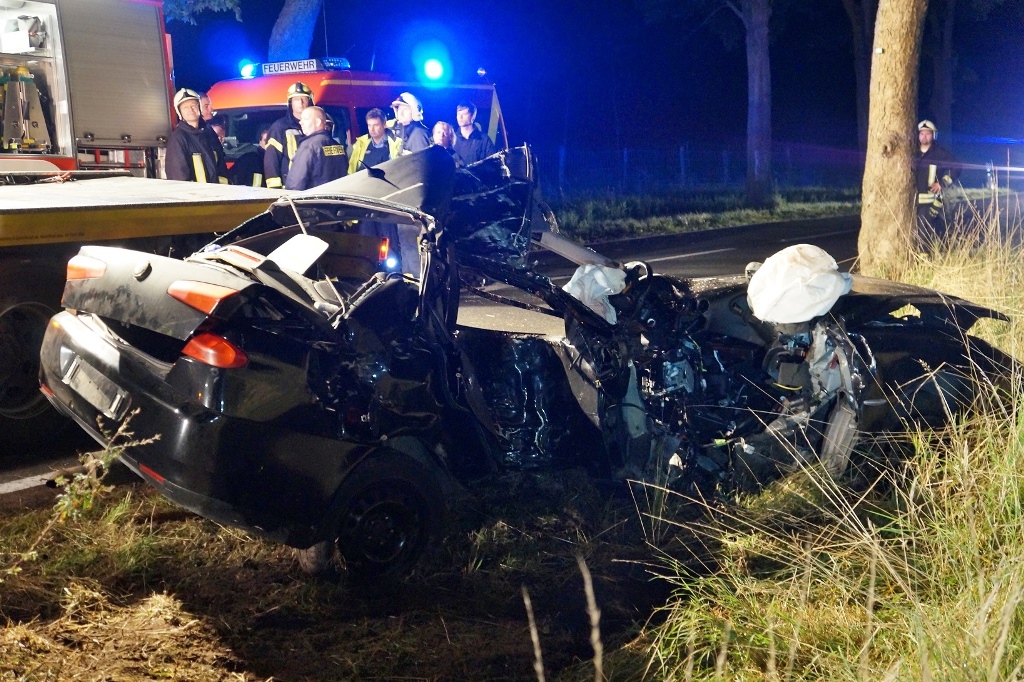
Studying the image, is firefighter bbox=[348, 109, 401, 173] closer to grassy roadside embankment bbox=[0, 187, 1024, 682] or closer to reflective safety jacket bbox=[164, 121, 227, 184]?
reflective safety jacket bbox=[164, 121, 227, 184]

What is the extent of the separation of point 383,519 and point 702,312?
1841 mm

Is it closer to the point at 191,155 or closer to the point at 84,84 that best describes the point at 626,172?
the point at 191,155

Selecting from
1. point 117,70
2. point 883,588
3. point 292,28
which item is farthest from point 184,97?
point 292,28

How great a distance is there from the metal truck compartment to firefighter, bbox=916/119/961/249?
722 centimetres

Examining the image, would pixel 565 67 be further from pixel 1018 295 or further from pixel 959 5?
pixel 1018 295

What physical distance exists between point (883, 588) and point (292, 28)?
55.1 feet

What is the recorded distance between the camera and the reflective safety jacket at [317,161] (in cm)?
866

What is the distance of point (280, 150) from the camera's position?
959 centimetres

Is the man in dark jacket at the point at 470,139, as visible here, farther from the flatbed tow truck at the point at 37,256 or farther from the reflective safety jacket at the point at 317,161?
the flatbed tow truck at the point at 37,256

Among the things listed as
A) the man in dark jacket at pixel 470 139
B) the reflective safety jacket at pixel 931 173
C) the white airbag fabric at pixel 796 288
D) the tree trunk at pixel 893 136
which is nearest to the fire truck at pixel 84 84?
the man in dark jacket at pixel 470 139

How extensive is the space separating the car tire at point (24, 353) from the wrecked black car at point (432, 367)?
4.28 ft

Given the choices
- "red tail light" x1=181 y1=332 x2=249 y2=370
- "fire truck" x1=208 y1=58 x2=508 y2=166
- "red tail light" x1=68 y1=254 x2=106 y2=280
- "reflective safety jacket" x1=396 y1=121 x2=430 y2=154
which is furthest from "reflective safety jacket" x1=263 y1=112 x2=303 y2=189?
"red tail light" x1=181 y1=332 x2=249 y2=370

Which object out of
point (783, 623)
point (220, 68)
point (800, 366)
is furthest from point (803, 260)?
point (220, 68)

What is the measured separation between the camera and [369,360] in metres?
3.62
